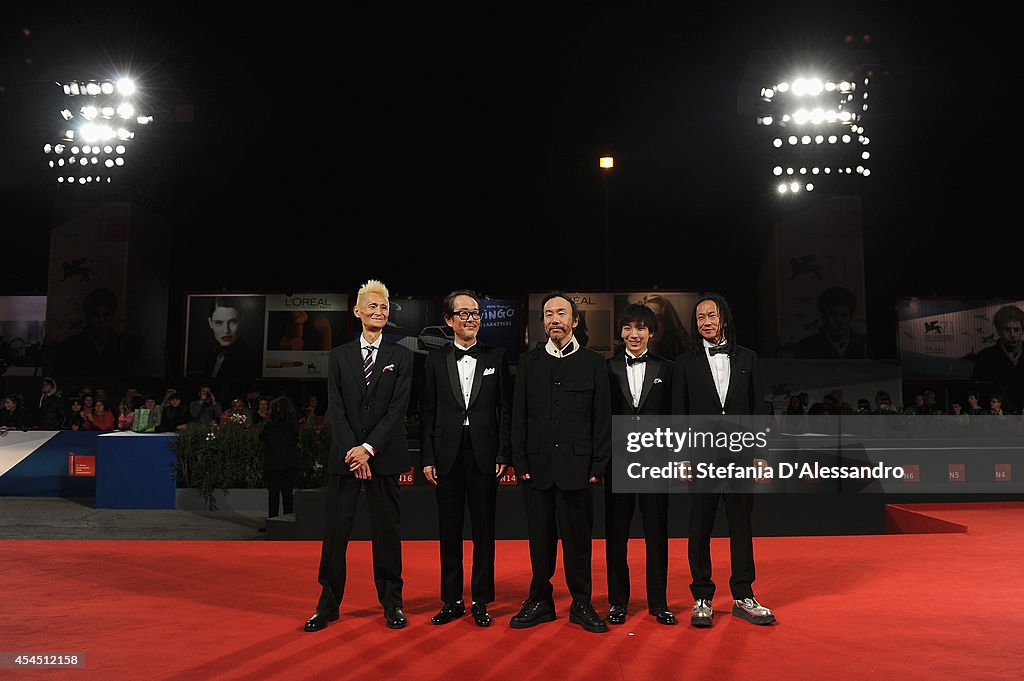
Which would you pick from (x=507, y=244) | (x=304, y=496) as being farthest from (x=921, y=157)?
(x=304, y=496)

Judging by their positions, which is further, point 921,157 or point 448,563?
point 921,157

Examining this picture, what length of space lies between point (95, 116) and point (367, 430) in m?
13.7

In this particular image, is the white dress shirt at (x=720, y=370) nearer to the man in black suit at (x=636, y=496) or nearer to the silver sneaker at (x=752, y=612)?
the man in black suit at (x=636, y=496)

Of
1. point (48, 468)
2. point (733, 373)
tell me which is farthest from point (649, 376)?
point (48, 468)

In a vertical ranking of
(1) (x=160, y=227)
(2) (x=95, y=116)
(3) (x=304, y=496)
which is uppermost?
(2) (x=95, y=116)

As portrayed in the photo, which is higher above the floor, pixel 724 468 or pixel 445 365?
pixel 445 365

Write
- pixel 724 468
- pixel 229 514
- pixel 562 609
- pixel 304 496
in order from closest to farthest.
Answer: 1. pixel 724 468
2. pixel 562 609
3. pixel 304 496
4. pixel 229 514

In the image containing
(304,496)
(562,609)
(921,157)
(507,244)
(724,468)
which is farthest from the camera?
(507,244)

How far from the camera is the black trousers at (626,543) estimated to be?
3.63 metres

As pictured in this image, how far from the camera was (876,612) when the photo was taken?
3715 millimetres

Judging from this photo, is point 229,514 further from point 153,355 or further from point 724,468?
point 153,355

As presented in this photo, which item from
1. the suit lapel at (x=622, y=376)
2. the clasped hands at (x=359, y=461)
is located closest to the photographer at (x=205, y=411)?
the clasped hands at (x=359, y=461)

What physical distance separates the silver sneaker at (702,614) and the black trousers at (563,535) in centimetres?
53

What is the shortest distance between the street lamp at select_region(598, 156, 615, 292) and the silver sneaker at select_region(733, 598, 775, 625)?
1290 cm
